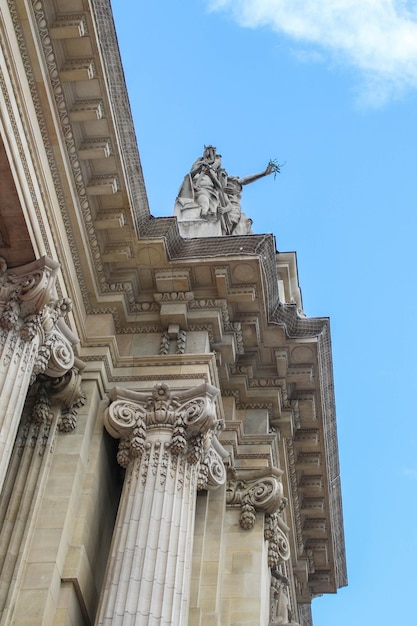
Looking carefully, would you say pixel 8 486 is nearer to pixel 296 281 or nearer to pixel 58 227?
pixel 58 227

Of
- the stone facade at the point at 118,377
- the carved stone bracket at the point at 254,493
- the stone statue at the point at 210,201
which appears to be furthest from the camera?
the stone statue at the point at 210,201

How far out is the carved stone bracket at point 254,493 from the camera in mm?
22516

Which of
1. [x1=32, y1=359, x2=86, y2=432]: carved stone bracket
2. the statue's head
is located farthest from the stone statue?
[x1=32, y1=359, x2=86, y2=432]: carved stone bracket

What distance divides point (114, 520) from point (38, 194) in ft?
19.0

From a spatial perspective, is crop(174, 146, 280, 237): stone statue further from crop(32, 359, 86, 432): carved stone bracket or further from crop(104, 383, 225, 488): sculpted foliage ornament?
crop(32, 359, 86, 432): carved stone bracket

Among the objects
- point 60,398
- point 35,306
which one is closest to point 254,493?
point 60,398

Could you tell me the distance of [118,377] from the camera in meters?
21.5

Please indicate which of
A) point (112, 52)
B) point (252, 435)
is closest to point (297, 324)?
point (252, 435)

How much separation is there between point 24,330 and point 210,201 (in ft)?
30.6

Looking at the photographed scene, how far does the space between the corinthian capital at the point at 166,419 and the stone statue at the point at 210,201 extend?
16.9ft

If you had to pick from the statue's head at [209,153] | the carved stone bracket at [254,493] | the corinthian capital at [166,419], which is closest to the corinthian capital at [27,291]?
the corinthian capital at [166,419]

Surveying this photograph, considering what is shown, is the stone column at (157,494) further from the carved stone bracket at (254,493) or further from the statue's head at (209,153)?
the statue's head at (209,153)

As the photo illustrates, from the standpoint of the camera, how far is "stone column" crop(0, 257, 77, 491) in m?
17.3

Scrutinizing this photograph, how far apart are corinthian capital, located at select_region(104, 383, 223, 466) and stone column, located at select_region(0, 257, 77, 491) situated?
64.4 inches
